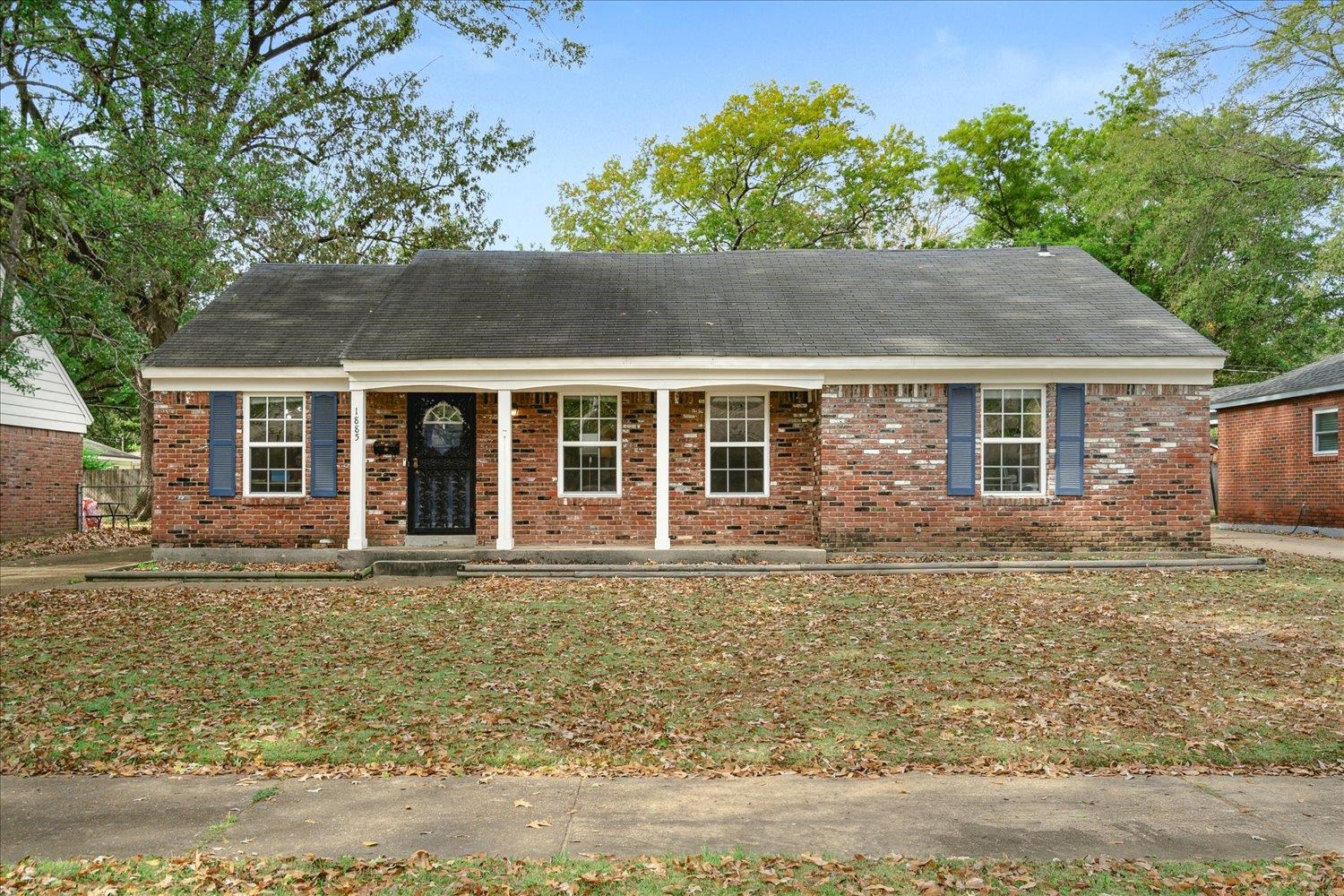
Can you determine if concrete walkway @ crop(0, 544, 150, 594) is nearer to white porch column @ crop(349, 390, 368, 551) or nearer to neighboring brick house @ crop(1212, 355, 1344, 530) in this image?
white porch column @ crop(349, 390, 368, 551)

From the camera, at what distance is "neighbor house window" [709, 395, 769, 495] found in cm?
1423

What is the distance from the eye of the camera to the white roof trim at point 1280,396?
18.2m

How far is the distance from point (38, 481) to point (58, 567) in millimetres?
6225

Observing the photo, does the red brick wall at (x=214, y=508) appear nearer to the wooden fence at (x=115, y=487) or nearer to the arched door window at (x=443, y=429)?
the arched door window at (x=443, y=429)

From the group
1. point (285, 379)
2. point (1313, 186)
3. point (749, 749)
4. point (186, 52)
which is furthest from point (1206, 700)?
point (1313, 186)

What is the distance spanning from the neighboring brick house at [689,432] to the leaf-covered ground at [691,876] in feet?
31.6

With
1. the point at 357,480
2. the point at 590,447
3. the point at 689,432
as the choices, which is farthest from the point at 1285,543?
the point at 357,480

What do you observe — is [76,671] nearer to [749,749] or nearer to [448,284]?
[749,749]

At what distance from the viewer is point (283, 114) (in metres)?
22.7

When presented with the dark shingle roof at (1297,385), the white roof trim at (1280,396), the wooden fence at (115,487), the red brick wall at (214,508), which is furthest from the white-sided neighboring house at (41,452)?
the white roof trim at (1280,396)

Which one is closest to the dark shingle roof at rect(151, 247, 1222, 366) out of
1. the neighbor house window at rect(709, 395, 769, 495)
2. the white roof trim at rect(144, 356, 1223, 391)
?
the white roof trim at rect(144, 356, 1223, 391)

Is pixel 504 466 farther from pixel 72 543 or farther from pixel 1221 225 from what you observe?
pixel 1221 225

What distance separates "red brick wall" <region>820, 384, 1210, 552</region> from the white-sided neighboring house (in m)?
15.7

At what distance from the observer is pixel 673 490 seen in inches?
556
